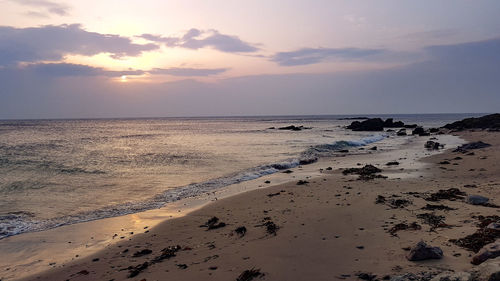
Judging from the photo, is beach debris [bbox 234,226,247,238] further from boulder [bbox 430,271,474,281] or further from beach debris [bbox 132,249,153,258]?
boulder [bbox 430,271,474,281]

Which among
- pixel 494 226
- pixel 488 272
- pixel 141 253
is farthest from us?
pixel 141 253

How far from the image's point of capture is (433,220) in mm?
7730

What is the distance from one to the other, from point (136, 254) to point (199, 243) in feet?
4.42

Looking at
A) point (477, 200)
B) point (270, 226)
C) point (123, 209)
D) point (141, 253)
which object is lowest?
point (123, 209)

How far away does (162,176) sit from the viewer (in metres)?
18.0

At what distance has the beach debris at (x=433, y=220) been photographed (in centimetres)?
732

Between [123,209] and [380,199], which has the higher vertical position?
[380,199]

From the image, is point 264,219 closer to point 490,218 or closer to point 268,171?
point 490,218

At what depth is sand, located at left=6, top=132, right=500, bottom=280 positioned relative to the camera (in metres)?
5.59

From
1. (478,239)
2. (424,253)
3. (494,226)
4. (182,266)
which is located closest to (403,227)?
(478,239)

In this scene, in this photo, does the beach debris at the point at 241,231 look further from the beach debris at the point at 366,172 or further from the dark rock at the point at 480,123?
the dark rock at the point at 480,123

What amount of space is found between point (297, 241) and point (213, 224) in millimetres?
2708

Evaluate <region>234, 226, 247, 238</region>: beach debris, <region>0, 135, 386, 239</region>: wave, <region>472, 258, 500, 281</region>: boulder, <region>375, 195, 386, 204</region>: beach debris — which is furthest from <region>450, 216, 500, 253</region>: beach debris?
<region>0, 135, 386, 239</region>: wave

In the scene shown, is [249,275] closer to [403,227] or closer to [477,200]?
[403,227]
